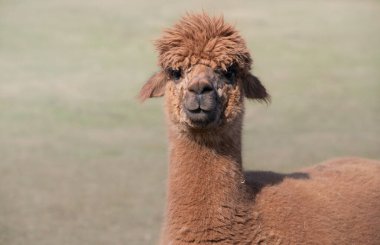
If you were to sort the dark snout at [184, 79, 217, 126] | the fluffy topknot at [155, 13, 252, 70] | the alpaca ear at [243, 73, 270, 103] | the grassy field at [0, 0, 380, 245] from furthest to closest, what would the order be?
the grassy field at [0, 0, 380, 245], the alpaca ear at [243, 73, 270, 103], the fluffy topknot at [155, 13, 252, 70], the dark snout at [184, 79, 217, 126]

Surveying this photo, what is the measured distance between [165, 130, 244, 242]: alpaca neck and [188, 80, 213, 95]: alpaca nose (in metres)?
0.33

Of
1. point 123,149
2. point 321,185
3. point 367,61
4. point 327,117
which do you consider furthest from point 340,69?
point 321,185

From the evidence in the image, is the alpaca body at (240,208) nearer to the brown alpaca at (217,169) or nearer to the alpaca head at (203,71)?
the brown alpaca at (217,169)

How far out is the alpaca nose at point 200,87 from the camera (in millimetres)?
4961

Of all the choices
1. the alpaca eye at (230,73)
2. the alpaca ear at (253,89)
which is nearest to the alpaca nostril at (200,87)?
the alpaca eye at (230,73)

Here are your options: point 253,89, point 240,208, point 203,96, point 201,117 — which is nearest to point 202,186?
point 240,208

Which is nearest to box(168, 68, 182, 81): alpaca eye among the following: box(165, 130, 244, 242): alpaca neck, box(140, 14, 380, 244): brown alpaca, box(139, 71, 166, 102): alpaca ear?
box(140, 14, 380, 244): brown alpaca

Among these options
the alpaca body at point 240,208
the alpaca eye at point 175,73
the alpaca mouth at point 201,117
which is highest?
the alpaca eye at point 175,73

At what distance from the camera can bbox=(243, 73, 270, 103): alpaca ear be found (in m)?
5.45

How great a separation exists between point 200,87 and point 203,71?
0.15 m

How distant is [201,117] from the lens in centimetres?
494

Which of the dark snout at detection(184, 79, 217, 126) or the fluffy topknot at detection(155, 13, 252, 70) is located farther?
the fluffy topknot at detection(155, 13, 252, 70)

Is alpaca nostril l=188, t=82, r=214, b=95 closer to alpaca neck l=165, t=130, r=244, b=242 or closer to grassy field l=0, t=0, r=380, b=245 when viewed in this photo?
alpaca neck l=165, t=130, r=244, b=242

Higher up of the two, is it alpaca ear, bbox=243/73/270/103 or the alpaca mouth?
alpaca ear, bbox=243/73/270/103
